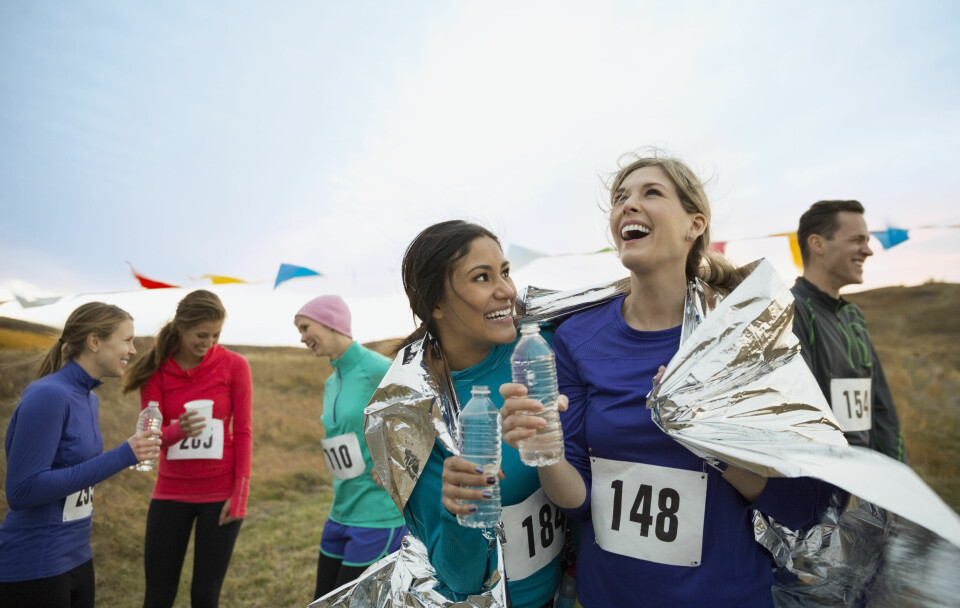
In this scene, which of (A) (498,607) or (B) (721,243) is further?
(B) (721,243)

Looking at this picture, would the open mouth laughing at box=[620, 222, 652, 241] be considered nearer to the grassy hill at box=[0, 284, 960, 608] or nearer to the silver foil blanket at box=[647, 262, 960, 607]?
the silver foil blanket at box=[647, 262, 960, 607]

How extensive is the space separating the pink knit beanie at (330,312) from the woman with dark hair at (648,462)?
7.84 ft

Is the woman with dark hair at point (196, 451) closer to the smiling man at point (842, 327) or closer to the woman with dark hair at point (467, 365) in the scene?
the woman with dark hair at point (467, 365)

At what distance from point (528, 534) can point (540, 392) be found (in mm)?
594

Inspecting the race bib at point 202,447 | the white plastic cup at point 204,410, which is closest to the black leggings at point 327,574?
the race bib at point 202,447

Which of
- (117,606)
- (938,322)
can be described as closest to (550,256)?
(117,606)

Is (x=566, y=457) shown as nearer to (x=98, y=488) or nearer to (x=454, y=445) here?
(x=454, y=445)

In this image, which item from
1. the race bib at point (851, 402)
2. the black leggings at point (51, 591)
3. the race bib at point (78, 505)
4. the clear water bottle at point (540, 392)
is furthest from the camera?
the race bib at point (851, 402)

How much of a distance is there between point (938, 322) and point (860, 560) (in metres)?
8.93

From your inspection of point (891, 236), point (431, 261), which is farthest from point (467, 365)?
point (891, 236)

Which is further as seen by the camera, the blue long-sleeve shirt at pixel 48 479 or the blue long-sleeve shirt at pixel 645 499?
the blue long-sleeve shirt at pixel 48 479

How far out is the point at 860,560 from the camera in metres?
1.78

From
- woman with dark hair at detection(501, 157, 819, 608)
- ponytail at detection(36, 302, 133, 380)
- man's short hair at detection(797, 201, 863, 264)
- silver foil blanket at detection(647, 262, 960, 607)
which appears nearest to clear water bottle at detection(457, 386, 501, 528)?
woman with dark hair at detection(501, 157, 819, 608)

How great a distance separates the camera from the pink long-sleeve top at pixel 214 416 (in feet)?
12.0
